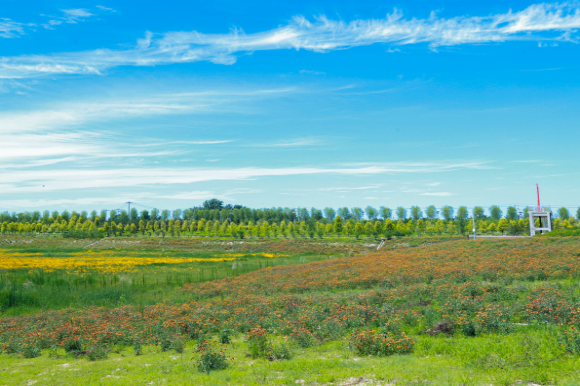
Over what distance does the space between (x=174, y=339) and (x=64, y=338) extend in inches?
181

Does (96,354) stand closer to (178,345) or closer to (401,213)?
(178,345)

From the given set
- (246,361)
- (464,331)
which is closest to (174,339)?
(246,361)

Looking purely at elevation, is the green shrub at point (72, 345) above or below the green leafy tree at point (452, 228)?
below

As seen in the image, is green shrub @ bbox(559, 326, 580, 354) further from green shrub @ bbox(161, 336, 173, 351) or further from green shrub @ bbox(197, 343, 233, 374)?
green shrub @ bbox(161, 336, 173, 351)

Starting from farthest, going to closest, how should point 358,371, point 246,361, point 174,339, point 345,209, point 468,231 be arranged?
point 345,209, point 468,231, point 174,339, point 246,361, point 358,371

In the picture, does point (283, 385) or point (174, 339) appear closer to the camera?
point (283, 385)

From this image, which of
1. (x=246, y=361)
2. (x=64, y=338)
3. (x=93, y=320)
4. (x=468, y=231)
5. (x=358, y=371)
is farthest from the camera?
(x=468, y=231)

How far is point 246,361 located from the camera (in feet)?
38.4

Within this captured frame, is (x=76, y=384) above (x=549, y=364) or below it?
below

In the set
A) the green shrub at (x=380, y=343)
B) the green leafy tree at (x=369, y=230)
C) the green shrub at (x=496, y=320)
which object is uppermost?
the green leafy tree at (x=369, y=230)

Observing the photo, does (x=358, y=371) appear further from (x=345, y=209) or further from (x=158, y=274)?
(x=345, y=209)

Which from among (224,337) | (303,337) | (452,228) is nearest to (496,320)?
(303,337)

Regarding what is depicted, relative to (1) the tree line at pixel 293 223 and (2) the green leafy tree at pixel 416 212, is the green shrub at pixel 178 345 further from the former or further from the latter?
(2) the green leafy tree at pixel 416 212

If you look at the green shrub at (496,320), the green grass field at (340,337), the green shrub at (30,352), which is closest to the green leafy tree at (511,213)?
the green grass field at (340,337)
